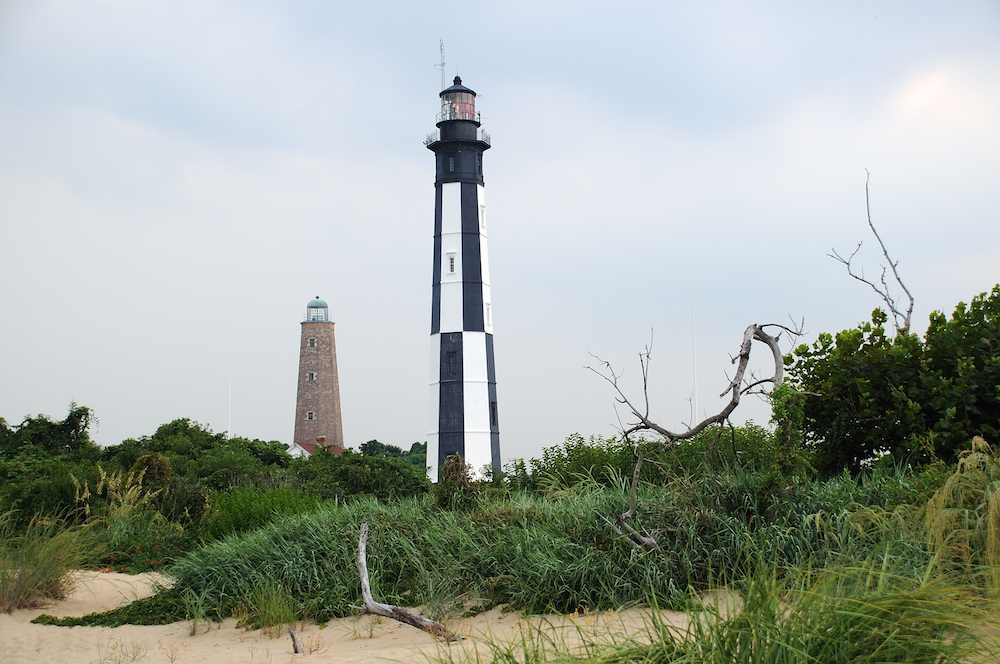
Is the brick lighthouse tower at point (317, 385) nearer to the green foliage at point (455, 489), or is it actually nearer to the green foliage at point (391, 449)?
the green foliage at point (391, 449)

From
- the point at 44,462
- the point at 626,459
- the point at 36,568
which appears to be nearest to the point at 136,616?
the point at 36,568

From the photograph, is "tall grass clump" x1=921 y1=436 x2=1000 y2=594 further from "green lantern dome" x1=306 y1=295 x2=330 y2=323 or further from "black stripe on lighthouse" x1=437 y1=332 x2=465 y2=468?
"green lantern dome" x1=306 y1=295 x2=330 y2=323

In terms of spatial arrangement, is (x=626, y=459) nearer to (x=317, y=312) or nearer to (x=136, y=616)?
(x=136, y=616)

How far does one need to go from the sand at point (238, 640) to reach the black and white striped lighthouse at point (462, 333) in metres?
16.8

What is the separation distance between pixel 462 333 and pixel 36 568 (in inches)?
663

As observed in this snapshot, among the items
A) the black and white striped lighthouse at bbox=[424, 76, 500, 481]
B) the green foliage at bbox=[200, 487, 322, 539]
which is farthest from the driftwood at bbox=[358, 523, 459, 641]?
the black and white striped lighthouse at bbox=[424, 76, 500, 481]

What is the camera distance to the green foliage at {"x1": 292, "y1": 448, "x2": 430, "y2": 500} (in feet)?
52.7

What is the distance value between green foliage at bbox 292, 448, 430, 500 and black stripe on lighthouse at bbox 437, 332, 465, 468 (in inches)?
261

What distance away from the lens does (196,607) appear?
8453 mm

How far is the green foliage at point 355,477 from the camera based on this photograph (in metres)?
16.1

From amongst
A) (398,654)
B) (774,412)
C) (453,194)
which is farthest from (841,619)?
(453,194)

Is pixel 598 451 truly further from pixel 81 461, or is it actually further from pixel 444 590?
pixel 81 461

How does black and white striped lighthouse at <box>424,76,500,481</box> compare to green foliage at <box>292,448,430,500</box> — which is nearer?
green foliage at <box>292,448,430,500</box>

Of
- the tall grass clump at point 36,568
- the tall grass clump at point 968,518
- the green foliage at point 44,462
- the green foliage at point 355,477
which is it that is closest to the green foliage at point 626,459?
the tall grass clump at point 968,518
